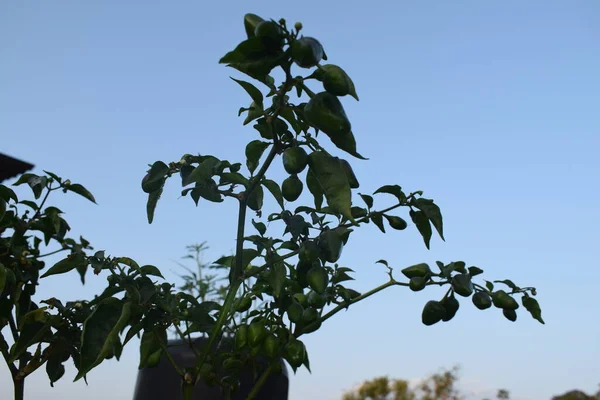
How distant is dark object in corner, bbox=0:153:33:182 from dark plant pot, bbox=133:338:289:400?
66.5 inches

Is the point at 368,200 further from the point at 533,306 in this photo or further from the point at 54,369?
the point at 54,369

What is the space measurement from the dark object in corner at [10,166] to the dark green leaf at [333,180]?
2.27 meters

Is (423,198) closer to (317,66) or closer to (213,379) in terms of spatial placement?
(317,66)

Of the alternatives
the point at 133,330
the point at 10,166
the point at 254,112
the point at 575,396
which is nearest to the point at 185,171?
the point at 254,112

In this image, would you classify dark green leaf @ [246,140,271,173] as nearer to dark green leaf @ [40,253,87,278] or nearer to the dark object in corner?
dark green leaf @ [40,253,87,278]

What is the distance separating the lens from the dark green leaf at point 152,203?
92 cm

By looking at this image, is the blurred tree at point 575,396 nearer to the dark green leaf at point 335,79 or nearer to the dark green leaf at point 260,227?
the dark green leaf at point 260,227

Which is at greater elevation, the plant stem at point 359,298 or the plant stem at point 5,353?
the plant stem at point 359,298

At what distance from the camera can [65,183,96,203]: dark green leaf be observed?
1178 mm

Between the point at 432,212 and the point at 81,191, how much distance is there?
A: 71cm

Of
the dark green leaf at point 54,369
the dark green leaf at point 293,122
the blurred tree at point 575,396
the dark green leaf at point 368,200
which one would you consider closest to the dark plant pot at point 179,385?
the dark green leaf at point 54,369

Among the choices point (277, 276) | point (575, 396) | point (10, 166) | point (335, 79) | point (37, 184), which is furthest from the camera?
point (575, 396)

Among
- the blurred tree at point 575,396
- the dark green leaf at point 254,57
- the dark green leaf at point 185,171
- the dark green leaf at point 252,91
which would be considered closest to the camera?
the dark green leaf at point 254,57

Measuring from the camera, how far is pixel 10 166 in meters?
2.70
